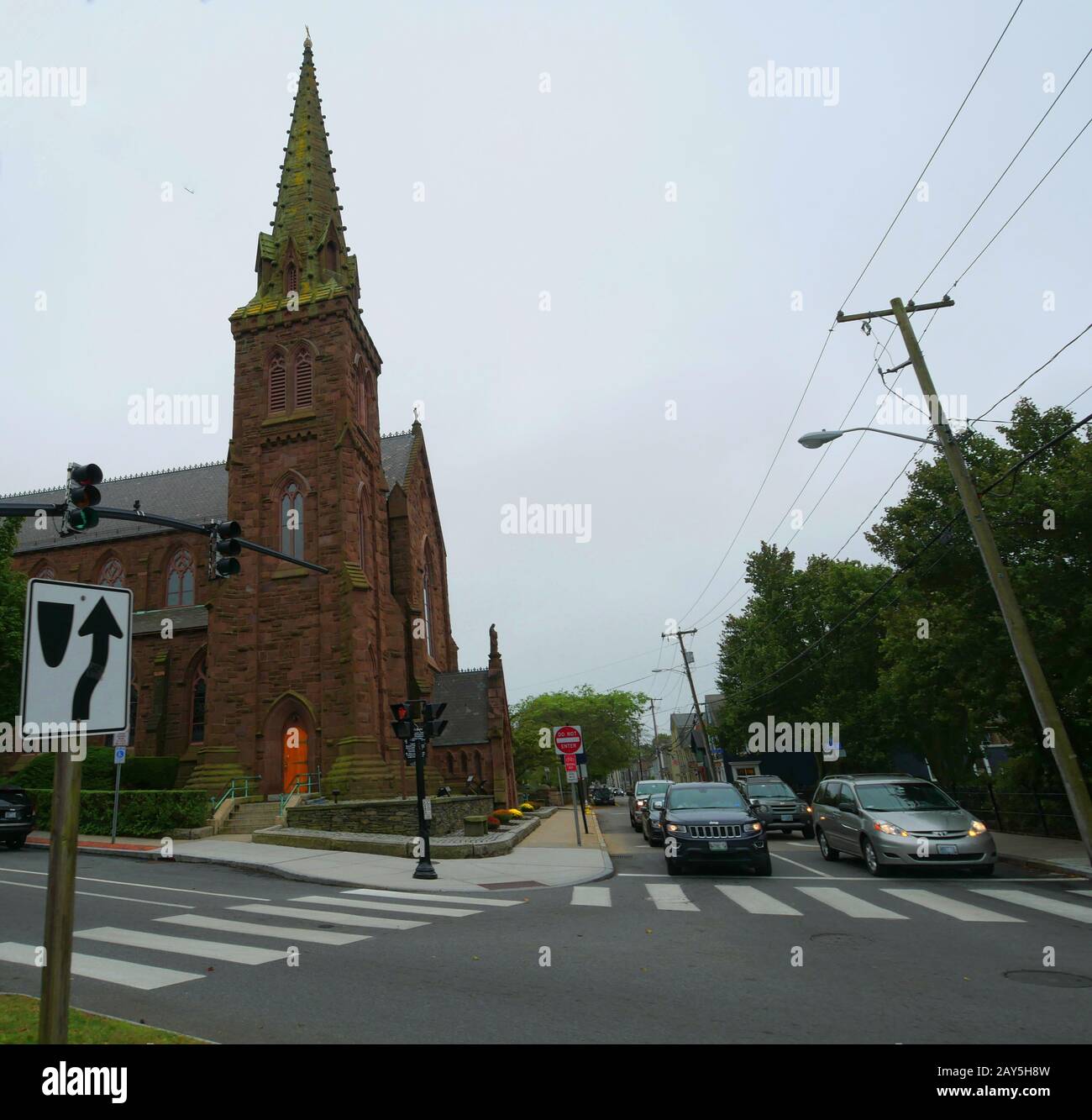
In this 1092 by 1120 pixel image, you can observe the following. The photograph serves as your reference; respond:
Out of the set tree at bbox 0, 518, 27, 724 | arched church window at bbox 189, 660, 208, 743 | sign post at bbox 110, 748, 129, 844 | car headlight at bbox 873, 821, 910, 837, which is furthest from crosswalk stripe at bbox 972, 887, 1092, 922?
arched church window at bbox 189, 660, 208, 743

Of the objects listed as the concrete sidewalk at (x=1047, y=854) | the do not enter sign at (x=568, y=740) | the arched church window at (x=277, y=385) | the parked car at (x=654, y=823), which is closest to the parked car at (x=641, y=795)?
Result: the parked car at (x=654, y=823)

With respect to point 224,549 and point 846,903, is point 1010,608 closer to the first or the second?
point 846,903

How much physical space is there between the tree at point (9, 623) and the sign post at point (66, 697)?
24269mm

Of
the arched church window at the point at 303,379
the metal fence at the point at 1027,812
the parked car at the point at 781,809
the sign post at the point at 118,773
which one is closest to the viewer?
the metal fence at the point at 1027,812

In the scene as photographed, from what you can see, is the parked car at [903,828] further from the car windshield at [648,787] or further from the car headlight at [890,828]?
the car windshield at [648,787]

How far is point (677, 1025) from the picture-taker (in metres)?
5.32

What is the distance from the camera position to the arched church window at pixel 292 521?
2850cm

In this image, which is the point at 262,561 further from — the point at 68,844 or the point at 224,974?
the point at 68,844

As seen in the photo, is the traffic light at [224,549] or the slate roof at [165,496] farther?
the slate roof at [165,496]

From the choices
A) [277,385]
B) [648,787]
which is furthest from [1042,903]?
[277,385]

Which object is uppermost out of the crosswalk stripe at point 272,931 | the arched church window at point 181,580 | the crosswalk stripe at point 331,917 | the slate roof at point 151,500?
the slate roof at point 151,500

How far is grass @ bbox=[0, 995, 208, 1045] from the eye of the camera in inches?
187
